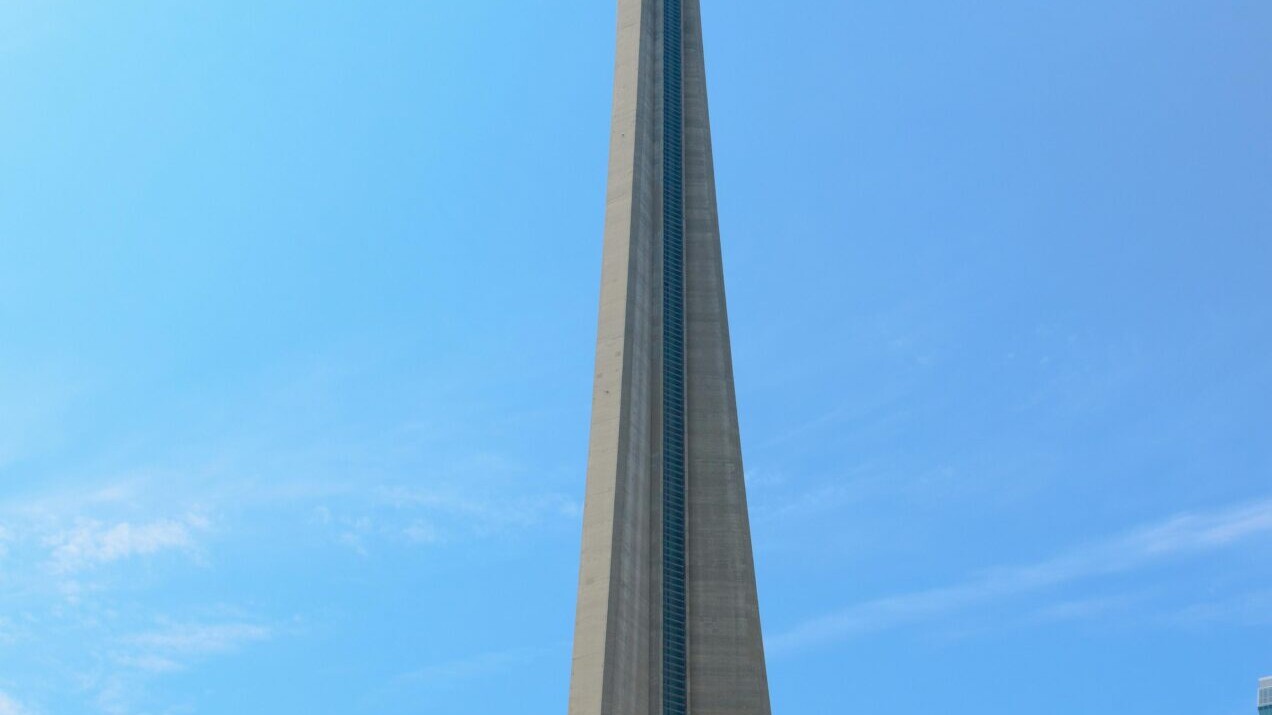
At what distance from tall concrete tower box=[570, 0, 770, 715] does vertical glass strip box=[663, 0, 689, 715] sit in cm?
5

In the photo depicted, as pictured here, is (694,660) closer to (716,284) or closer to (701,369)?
(701,369)

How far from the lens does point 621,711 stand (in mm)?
31578

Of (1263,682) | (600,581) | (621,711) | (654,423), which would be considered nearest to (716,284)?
(654,423)

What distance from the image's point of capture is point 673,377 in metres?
38.4

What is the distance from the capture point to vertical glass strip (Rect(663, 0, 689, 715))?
3444 cm

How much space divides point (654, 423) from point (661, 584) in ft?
15.2

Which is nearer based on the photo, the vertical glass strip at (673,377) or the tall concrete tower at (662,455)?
the tall concrete tower at (662,455)

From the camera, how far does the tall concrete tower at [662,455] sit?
3316 cm

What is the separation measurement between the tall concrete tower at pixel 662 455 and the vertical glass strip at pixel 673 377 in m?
0.05

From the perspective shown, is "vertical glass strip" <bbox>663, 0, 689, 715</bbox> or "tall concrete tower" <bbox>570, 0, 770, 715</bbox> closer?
"tall concrete tower" <bbox>570, 0, 770, 715</bbox>

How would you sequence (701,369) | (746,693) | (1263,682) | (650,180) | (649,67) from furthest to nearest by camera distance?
1. (1263,682)
2. (649,67)
3. (650,180)
4. (701,369)
5. (746,693)

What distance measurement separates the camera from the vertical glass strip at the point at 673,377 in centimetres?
3444

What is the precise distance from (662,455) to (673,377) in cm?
274

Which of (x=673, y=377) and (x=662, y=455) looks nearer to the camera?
(x=662, y=455)
